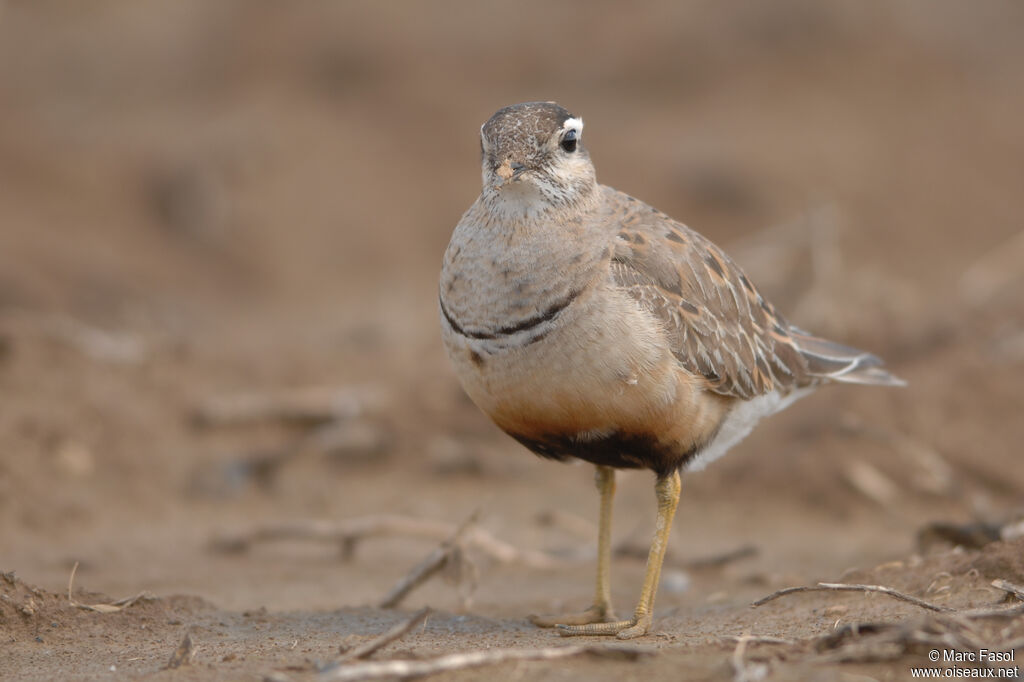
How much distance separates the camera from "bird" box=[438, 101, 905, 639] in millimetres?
5824

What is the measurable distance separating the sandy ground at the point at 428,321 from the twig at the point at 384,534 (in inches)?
4.8

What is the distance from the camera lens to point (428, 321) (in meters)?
14.7

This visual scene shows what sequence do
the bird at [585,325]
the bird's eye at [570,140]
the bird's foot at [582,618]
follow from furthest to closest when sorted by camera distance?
the bird's foot at [582,618] → the bird's eye at [570,140] → the bird at [585,325]

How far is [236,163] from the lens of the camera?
694 inches

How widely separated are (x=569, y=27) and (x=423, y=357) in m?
11.4

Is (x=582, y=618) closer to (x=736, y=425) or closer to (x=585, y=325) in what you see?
(x=736, y=425)

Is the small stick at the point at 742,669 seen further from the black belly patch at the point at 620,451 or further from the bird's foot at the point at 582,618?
the bird's foot at the point at 582,618

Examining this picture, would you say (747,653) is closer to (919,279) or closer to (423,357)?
(423,357)

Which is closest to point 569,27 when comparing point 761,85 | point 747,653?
point 761,85

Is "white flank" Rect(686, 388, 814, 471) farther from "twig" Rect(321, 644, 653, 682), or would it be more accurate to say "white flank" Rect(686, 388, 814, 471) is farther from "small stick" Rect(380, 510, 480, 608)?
"twig" Rect(321, 644, 653, 682)

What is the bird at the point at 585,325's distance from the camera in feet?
19.1

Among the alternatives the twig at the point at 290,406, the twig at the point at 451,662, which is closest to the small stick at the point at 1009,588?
the twig at the point at 451,662

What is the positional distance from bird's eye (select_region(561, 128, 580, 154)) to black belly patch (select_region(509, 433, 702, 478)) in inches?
57.2

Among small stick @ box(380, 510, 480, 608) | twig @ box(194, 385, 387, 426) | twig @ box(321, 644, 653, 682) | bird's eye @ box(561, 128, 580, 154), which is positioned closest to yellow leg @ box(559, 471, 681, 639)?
small stick @ box(380, 510, 480, 608)
